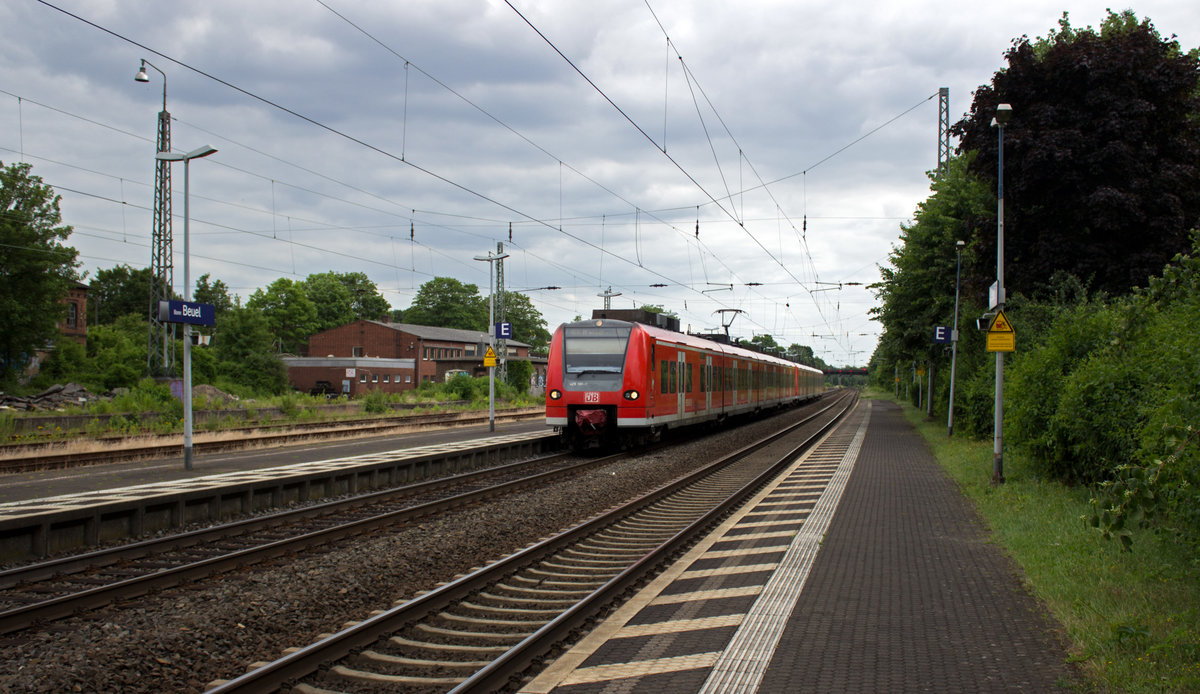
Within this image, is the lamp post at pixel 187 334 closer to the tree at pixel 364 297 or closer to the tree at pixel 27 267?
the tree at pixel 27 267

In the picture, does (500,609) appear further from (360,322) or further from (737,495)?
(360,322)

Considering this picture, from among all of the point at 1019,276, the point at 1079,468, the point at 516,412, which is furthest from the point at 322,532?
the point at 516,412

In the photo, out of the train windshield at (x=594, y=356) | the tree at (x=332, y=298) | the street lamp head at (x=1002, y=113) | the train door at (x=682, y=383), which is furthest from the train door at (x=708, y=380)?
the tree at (x=332, y=298)

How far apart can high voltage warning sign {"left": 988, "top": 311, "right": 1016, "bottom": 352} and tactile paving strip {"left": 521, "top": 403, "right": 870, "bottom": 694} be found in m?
5.55

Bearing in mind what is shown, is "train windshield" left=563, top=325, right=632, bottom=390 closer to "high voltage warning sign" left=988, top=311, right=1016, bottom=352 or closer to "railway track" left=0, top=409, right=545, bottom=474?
"high voltage warning sign" left=988, top=311, right=1016, bottom=352

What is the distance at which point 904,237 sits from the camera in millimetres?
30219

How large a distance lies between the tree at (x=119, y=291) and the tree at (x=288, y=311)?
1996 cm

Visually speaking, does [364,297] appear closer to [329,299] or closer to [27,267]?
[329,299]

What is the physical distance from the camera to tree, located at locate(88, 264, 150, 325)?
94.6m

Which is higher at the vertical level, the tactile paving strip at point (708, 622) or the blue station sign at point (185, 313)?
the blue station sign at point (185, 313)

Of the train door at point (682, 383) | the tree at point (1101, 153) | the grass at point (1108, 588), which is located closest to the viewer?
the grass at point (1108, 588)

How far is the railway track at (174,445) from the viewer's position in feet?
54.7

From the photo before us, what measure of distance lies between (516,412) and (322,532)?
2832 cm

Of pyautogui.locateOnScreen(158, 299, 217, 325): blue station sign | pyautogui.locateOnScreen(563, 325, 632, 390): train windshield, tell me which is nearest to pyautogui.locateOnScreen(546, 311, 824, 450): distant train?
pyautogui.locateOnScreen(563, 325, 632, 390): train windshield
